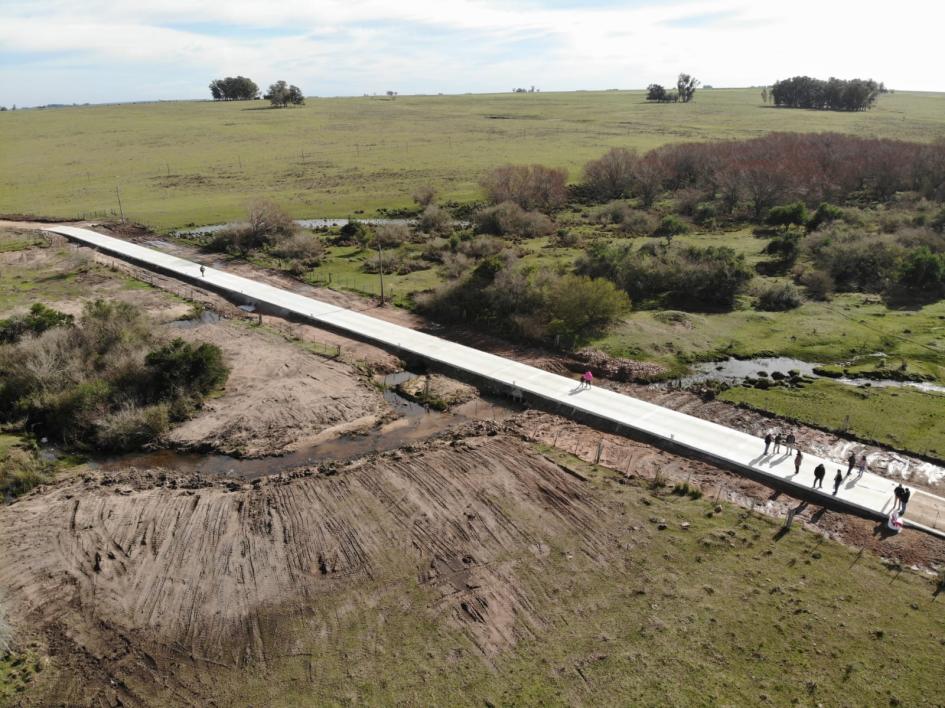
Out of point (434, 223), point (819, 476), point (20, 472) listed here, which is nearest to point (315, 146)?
point (434, 223)

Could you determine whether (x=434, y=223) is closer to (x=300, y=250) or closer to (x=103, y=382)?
(x=300, y=250)

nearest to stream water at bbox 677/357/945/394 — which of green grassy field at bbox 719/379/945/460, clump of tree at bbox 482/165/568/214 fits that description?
green grassy field at bbox 719/379/945/460

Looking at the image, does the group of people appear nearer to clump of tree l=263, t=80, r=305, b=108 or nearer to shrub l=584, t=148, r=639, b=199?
shrub l=584, t=148, r=639, b=199

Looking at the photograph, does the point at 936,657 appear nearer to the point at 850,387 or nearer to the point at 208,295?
the point at 850,387

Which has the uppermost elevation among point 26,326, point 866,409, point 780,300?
point 26,326

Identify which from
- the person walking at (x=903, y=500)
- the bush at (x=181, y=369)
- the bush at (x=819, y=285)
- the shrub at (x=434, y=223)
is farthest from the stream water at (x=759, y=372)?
the shrub at (x=434, y=223)

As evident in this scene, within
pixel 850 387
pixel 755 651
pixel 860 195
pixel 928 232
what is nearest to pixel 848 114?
pixel 860 195
